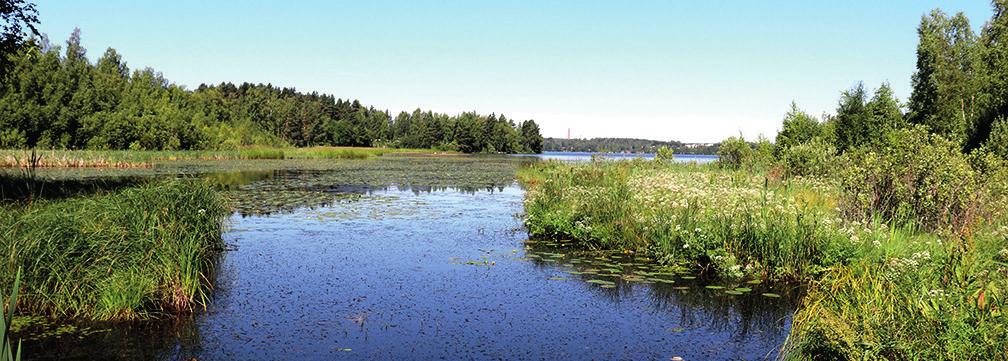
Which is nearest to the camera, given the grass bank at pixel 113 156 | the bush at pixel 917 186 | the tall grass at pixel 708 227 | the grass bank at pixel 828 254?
the grass bank at pixel 828 254

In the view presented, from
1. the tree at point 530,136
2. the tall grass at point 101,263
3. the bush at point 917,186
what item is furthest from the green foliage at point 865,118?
the tree at point 530,136

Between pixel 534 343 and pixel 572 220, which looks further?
pixel 572 220

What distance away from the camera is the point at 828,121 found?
52.0m

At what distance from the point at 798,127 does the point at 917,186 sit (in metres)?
36.0

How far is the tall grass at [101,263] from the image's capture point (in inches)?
339

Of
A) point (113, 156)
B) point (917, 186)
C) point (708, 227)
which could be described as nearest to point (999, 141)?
point (917, 186)

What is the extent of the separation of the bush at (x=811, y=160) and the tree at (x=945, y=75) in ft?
79.8

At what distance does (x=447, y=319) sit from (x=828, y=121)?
52.4 meters

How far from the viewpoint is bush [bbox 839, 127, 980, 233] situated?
12.3m

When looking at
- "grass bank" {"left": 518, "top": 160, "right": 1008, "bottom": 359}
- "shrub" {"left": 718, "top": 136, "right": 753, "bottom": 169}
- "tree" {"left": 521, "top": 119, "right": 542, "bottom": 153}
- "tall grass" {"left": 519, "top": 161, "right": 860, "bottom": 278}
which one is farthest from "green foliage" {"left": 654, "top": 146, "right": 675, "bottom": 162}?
"tree" {"left": 521, "top": 119, "right": 542, "bottom": 153}

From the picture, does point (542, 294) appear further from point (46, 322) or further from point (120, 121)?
point (120, 121)

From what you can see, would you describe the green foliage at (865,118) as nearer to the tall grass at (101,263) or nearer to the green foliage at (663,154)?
the green foliage at (663,154)

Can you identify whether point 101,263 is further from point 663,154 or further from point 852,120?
point 852,120

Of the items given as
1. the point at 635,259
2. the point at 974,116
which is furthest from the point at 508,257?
the point at 974,116
